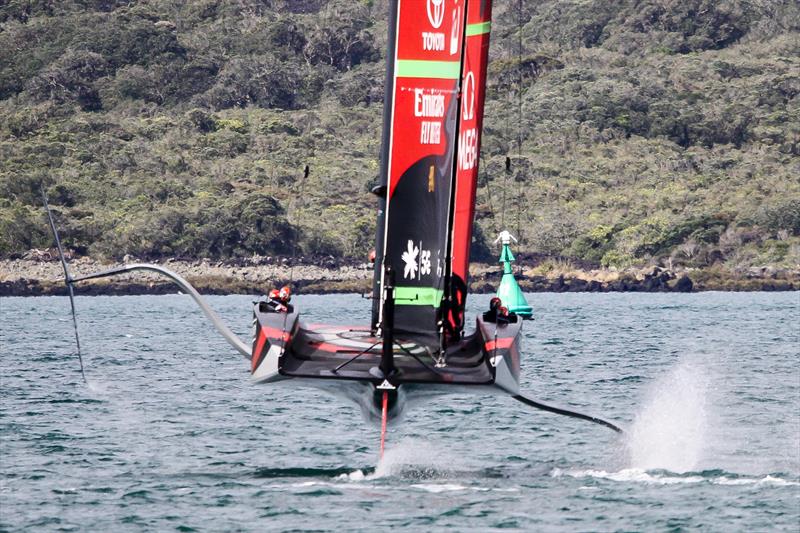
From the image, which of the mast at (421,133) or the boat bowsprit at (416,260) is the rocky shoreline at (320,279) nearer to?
the boat bowsprit at (416,260)

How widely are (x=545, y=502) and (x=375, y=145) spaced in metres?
114

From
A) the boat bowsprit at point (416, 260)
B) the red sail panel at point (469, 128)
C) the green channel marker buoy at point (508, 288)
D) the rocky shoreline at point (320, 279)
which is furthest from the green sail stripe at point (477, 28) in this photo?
the rocky shoreline at point (320, 279)

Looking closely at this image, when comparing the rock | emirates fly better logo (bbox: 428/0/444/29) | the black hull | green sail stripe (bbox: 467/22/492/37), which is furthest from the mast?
the rock

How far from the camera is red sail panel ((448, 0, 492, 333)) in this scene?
1947 cm

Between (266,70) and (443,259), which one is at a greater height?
(266,70)

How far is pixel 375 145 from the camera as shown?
427ft

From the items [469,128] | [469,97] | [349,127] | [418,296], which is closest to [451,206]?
[418,296]

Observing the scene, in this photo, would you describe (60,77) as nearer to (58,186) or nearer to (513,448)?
(58,186)

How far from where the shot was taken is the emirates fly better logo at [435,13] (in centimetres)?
1733

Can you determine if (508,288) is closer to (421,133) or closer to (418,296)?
(418,296)

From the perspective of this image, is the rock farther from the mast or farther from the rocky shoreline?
the mast

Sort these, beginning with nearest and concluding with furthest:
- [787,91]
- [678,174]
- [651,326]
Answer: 1. [651,326]
2. [678,174]
3. [787,91]

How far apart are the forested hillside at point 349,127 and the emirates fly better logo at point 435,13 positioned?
74.7 m

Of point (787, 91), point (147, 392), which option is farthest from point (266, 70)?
point (147, 392)
